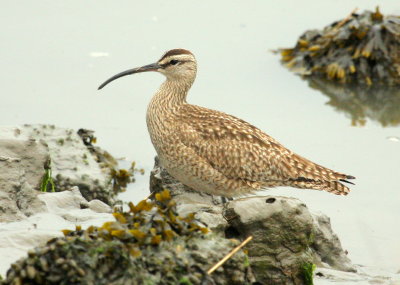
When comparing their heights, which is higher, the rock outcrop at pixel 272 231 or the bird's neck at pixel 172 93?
the bird's neck at pixel 172 93

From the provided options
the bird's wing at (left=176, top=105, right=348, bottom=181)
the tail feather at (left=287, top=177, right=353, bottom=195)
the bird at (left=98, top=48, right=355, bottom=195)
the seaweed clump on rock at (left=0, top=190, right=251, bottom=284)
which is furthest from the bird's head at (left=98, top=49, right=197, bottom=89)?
the seaweed clump on rock at (left=0, top=190, right=251, bottom=284)

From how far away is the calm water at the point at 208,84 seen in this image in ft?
30.1

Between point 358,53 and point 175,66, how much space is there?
4.51 meters

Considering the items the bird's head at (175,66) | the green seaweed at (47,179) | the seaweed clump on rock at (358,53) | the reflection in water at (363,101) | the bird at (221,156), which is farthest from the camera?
the seaweed clump on rock at (358,53)

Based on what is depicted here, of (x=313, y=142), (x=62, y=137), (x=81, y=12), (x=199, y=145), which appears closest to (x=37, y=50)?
(x=81, y=12)

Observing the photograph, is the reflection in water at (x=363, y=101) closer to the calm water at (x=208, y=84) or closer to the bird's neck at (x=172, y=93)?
the calm water at (x=208, y=84)

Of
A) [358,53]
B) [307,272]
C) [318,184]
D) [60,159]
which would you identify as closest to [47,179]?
[60,159]

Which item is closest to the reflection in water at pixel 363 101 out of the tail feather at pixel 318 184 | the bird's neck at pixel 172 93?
the tail feather at pixel 318 184

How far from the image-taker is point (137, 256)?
4.84 meters

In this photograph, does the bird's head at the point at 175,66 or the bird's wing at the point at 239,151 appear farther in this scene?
the bird's head at the point at 175,66

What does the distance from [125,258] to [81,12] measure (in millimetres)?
9105

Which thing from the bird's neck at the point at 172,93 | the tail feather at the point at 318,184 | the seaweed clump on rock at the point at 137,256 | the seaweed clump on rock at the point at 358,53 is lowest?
the seaweed clump on rock at the point at 137,256

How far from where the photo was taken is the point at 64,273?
4688 mm

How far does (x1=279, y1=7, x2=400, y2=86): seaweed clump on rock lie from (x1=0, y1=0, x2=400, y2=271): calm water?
0.43m
